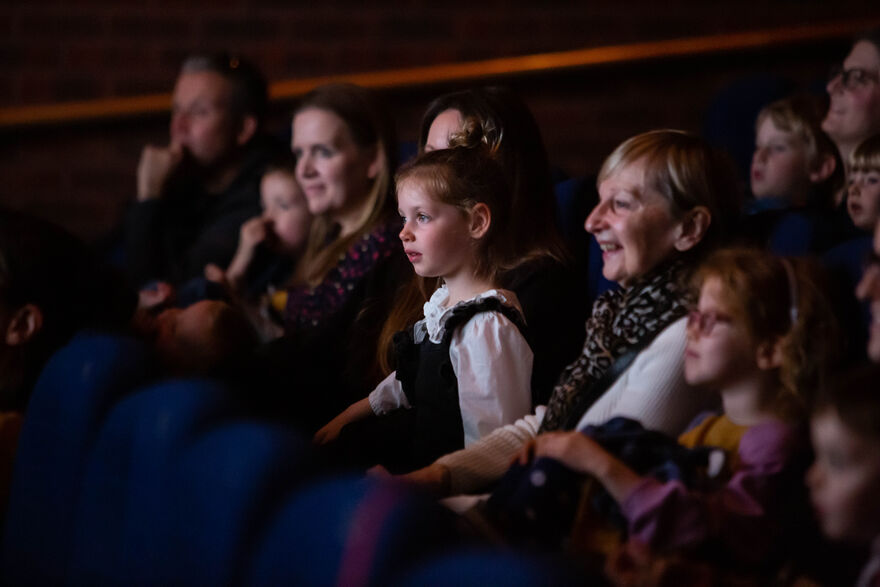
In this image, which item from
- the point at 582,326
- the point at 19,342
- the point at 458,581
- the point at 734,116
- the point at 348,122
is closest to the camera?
the point at 458,581

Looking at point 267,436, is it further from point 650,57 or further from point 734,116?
point 650,57

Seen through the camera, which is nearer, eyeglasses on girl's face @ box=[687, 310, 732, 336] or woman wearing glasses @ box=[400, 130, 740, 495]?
eyeglasses on girl's face @ box=[687, 310, 732, 336]

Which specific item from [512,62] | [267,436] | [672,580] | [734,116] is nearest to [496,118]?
[267,436]

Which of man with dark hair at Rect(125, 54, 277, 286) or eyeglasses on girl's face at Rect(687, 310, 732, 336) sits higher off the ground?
man with dark hair at Rect(125, 54, 277, 286)

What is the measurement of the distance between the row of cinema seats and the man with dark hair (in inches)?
45.7

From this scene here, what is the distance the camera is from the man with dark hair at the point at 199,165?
2.66 meters

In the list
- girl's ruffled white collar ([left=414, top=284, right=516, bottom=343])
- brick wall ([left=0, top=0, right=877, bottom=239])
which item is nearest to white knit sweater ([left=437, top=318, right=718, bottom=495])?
girl's ruffled white collar ([left=414, top=284, right=516, bottom=343])

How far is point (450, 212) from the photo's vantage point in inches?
55.6

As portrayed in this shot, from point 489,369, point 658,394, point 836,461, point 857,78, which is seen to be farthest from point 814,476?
point 857,78

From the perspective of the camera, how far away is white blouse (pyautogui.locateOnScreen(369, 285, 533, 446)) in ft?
4.36

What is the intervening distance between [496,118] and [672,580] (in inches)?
34.6

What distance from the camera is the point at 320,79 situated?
3.24 metres

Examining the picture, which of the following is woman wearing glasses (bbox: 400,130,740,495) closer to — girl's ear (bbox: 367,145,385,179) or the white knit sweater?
the white knit sweater

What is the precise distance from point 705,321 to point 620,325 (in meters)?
0.18
